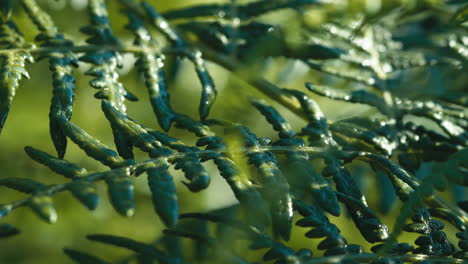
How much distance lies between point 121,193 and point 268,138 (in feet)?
1.26

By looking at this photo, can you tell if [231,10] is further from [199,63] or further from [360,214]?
[360,214]

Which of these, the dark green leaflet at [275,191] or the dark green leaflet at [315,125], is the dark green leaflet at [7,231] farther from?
the dark green leaflet at [315,125]

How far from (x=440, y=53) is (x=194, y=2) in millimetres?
1071

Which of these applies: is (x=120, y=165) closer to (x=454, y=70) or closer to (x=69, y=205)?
(x=454, y=70)

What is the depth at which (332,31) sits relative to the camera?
1054 mm

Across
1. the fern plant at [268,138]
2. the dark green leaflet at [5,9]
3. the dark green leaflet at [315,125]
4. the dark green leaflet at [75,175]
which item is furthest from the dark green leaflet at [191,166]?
the dark green leaflet at [5,9]

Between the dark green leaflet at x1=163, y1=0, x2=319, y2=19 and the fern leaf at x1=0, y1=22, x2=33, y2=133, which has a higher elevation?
the dark green leaflet at x1=163, y1=0, x2=319, y2=19

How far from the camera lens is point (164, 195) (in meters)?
0.54

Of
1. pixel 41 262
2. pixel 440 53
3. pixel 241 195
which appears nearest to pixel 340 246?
pixel 241 195

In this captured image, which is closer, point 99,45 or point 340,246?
point 340,246

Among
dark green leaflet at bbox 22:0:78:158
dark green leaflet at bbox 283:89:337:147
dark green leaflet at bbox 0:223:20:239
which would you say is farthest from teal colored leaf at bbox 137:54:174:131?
dark green leaflet at bbox 0:223:20:239

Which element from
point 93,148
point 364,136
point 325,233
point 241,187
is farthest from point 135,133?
point 364,136

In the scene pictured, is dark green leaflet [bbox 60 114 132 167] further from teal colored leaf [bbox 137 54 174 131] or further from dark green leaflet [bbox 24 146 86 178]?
teal colored leaf [bbox 137 54 174 131]

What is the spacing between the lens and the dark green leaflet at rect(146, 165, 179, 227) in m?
0.51
